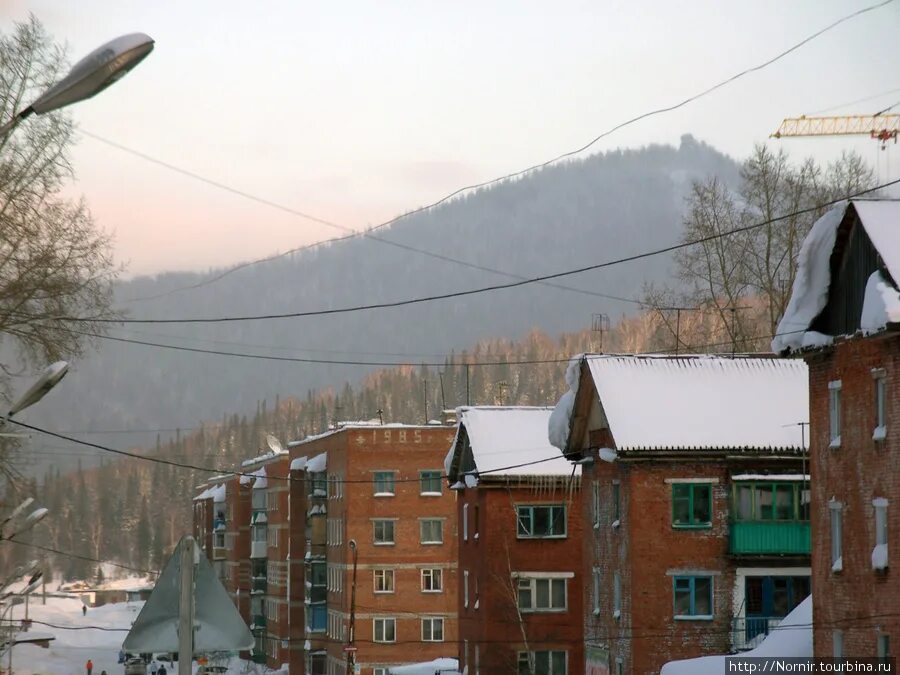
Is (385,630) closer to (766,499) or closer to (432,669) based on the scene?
(432,669)

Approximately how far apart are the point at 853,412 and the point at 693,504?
1199cm

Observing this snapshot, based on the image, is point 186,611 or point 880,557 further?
point 880,557

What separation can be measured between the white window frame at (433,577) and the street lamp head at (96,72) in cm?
6479

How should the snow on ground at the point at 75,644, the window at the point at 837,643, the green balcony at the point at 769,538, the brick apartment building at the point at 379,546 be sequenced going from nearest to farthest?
the window at the point at 837,643
the green balcony at the point at 769,538
the brick apartment building at the point at 379,546
the snow on ground at the point at 75,644

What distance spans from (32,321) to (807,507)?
74.5ft

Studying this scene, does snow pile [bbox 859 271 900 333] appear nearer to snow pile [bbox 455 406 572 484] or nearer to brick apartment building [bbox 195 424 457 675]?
snow pile [bbox 455 406 572 484]

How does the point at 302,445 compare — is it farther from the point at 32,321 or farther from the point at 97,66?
the point at 97,66

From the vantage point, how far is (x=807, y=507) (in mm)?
41594

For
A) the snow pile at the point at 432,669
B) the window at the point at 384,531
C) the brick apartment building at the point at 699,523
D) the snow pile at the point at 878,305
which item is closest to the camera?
the snow pile at the point at 878,305

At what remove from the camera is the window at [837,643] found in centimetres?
3028

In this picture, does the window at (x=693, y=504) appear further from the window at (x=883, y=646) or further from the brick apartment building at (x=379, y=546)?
the brick apartment building at (x=379, y=546)

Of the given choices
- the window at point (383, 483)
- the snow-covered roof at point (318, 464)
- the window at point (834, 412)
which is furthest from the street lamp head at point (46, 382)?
the snow-covered roof at point (318, 464)

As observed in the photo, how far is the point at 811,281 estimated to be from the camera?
31203 millimetres

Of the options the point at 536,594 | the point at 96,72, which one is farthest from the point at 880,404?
the point at 536,594
